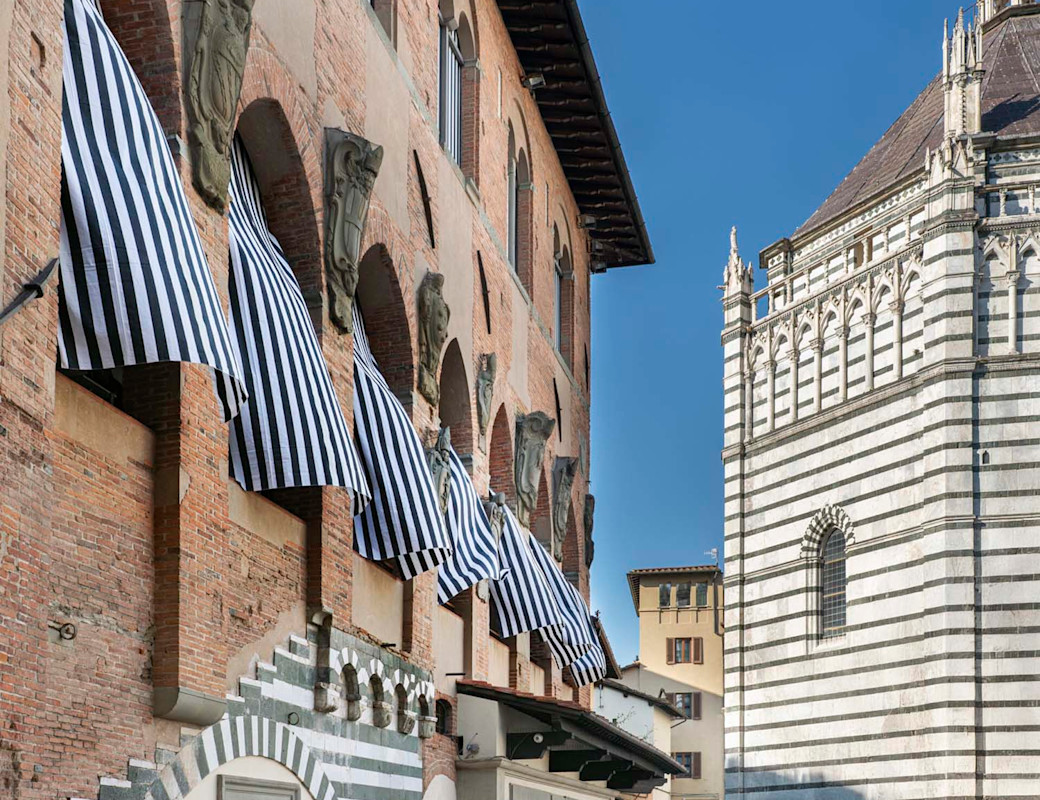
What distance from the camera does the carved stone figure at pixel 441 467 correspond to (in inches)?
659

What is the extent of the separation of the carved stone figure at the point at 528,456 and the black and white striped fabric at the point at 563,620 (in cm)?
54

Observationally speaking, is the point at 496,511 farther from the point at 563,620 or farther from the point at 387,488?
the point at 387,488

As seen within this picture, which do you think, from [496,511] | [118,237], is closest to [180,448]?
[118,237]

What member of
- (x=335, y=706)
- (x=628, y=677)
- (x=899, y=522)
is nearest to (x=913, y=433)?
(x=899, y=522)

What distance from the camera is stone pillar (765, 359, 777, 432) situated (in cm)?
3697

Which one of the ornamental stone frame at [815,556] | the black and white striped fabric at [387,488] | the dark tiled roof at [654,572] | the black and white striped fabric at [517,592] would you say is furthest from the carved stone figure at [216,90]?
the dark tiled roof at [654,572]

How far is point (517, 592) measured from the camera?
20.6 metres

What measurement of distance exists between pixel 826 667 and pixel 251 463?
2429cm

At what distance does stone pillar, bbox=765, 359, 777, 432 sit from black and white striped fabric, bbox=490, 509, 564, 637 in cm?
1629

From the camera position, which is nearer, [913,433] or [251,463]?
[251,463]

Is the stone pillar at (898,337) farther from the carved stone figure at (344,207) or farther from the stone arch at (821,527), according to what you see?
the carved stone figure at (344,207)

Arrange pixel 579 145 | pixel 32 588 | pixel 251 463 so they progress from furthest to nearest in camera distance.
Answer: pixel 579 145, pixel 251 463, pixel 32 588

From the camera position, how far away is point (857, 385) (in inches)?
1344

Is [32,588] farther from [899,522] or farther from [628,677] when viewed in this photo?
[628,677]
